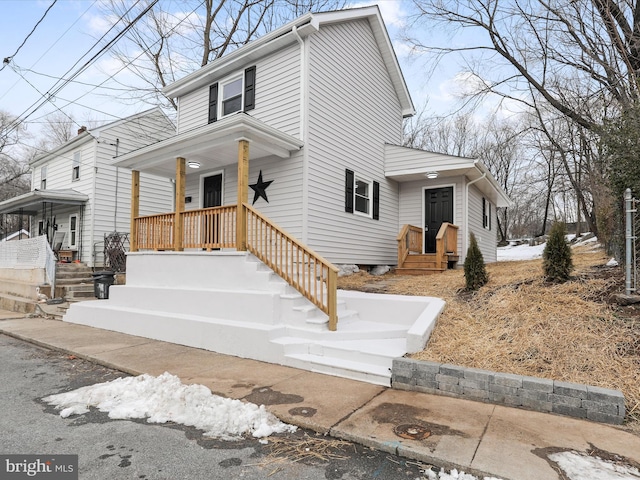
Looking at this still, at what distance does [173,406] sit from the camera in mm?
3414

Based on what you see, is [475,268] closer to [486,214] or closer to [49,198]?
[486,214]

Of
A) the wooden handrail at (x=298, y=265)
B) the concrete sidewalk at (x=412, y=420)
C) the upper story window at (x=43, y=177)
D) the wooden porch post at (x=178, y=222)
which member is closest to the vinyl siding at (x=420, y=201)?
the wooden handrail at (x=298, y=265)

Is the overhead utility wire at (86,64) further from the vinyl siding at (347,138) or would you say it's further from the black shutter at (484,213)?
the black shutter at (484,213)

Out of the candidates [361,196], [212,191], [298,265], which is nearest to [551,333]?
[298,265]

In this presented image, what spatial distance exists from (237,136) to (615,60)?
345 inches

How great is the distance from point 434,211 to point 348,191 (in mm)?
2928

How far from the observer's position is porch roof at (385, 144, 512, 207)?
9.49 m

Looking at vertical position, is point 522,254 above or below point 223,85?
below

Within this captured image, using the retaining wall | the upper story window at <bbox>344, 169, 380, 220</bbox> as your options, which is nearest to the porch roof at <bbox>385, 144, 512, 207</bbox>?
the upper story window at <bbox>344, 169, 380, 220</bbox>

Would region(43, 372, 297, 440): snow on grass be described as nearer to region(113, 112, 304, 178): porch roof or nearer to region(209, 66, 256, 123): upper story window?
region(113, 112, 304, 178): porch roof

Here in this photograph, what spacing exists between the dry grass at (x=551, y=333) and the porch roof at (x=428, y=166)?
4253 mm

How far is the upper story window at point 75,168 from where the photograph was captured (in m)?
13.8

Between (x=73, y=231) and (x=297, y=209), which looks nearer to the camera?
(x=297, y=209)

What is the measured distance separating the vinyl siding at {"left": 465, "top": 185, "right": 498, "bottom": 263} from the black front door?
7.12 metres
